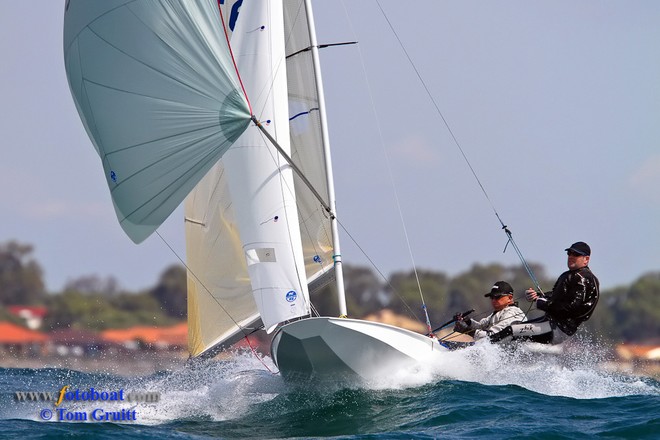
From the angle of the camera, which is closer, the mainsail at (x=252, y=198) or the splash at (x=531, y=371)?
the splash at (x=531, y=371)

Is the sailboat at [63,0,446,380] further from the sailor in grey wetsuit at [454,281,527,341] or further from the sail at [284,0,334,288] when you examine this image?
the sailor in grey wetsuit at [454,281,527,341]

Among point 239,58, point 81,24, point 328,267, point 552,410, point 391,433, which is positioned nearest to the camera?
point 391,433

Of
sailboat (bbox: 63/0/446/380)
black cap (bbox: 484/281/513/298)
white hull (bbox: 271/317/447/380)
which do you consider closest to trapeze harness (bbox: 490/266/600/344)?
black cap (bbox: 484/281/513/298)

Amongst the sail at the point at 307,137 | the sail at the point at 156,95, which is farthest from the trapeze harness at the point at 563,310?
the sail at the point at 156,95

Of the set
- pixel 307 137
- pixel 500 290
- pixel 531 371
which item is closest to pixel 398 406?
pixel 531 371

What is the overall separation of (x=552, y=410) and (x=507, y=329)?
4.67 ft

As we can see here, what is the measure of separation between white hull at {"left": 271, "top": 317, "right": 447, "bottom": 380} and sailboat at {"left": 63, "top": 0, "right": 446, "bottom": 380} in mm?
13

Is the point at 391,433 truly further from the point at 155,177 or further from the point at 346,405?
the point at 155,177

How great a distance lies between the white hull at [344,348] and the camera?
9492 mm

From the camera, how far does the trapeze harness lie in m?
10.3

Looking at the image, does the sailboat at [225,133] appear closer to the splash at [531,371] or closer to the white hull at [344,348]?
the white hull at [344,348]

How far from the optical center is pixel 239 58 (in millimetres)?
10805

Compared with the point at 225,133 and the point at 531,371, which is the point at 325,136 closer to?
the point at 225,133

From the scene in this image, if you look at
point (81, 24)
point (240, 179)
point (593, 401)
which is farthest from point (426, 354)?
point (81, 24)
